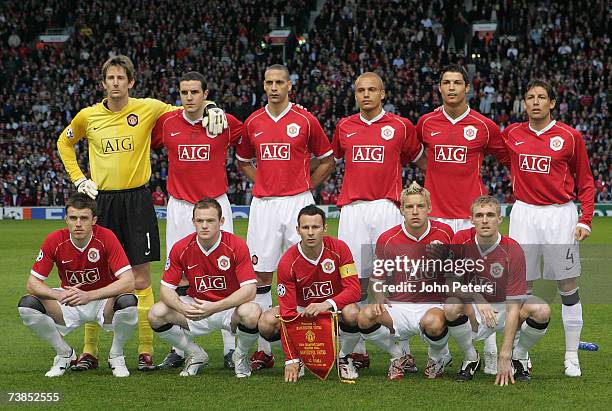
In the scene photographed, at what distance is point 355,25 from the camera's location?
31.5 m

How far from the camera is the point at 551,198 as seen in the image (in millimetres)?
6648

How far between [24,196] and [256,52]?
32.0 ft

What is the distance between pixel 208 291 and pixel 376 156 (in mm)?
1643

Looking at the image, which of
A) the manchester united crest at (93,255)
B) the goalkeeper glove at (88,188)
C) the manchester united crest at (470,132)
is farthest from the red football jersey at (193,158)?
the manchester united crest at (470,132)

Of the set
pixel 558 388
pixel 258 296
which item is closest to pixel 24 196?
pixel 258 296

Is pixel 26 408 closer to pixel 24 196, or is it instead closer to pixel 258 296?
pixel 258 296

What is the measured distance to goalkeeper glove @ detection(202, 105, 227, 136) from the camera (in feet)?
22.6

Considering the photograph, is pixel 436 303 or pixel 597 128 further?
pixel 597 128


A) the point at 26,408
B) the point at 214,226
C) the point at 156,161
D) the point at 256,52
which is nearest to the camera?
the point at 26,408

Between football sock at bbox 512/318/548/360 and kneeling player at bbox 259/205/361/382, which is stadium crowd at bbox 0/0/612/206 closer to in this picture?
kneeling player at bbox 259/205/361/382

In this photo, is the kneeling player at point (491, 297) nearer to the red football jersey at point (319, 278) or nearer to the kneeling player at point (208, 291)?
the red football jersey at point (319, 278)

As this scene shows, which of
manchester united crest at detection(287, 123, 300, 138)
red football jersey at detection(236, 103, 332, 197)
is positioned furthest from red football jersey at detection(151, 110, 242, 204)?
manchester united crest at detection(287, 123, 300, 138)

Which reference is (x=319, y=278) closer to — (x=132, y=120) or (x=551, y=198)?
(x=551, y=198)

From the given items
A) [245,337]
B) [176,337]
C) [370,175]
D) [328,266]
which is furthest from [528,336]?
[176,337]
